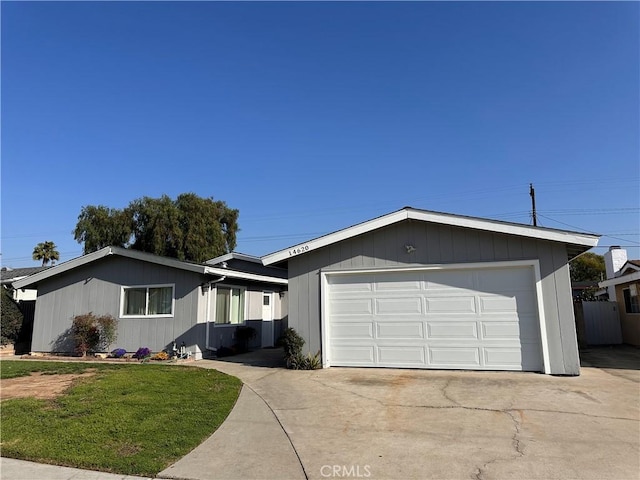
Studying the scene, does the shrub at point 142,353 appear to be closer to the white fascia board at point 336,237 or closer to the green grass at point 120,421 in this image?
the green grass at point 120,421

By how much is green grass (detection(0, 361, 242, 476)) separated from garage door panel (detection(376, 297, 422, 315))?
3.92 meters

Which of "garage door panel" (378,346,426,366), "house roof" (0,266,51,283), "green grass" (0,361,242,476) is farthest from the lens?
"house roof" (0,266,51,283)

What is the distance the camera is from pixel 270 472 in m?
4.05

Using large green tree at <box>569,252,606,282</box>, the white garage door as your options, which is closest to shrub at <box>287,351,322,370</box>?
the white garage door

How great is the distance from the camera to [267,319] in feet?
58.3

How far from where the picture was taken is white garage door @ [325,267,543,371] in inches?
361

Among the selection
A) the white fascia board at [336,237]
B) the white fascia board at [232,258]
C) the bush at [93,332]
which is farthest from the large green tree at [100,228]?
the white fascia board at [336,237]

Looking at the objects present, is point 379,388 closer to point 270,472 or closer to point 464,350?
point 464,350

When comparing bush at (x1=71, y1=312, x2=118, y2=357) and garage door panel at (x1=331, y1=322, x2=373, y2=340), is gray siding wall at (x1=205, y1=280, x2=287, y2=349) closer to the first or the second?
bush at (x1=71, y1=312, x2=118, y2=357)

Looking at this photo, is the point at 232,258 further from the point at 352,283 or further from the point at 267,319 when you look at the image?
the point at 352,283

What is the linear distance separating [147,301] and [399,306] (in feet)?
29.0

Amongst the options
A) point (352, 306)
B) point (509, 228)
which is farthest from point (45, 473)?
point (509, 228)

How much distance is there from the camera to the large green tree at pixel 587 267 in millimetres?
43531

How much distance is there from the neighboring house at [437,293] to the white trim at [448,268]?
2cm
